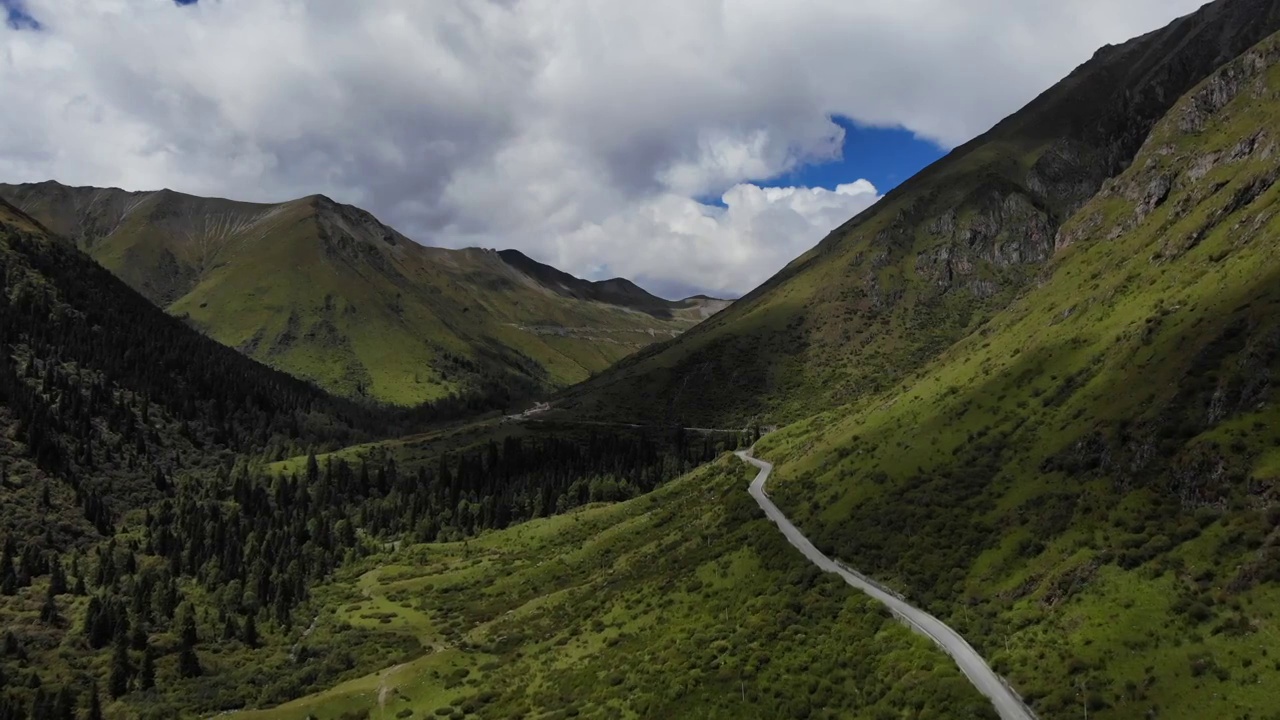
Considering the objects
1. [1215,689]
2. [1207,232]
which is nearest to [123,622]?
[1215,689]

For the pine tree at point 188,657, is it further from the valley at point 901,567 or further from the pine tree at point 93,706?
the pine tree at point 93,706

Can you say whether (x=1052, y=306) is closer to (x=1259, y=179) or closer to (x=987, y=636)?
(x=1259, y=179)

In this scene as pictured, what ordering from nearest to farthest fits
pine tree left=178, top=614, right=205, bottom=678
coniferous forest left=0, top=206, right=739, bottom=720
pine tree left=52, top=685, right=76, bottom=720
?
1. pine tree left=52, top=685, right=76, bottom=720
2. coniferous forest left=0, top=206, right=739, bottom=720
3. pine tree left=178, top=614, right=205, bottom=678

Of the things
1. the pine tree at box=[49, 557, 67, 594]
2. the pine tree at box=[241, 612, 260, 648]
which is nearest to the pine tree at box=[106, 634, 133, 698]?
the pine tree at box=[241, 612, 260, 648]

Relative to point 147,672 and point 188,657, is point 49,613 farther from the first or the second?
point 188,657

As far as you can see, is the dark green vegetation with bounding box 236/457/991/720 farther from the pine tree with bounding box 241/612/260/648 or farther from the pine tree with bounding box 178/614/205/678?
the pine tree with bounding box 178/614/205/678
